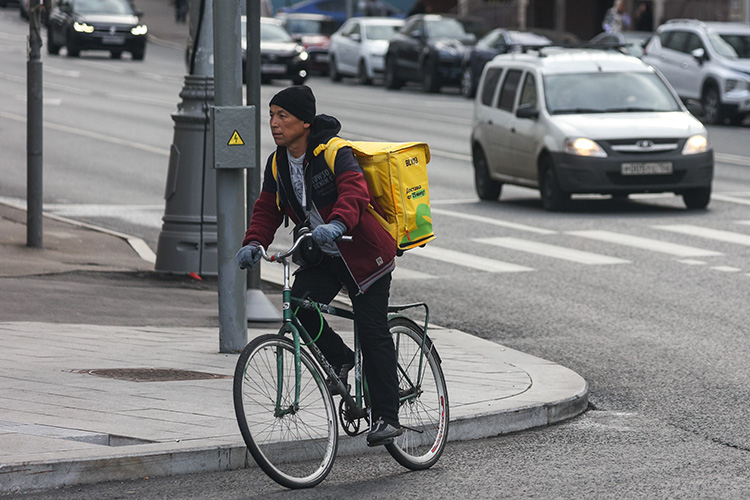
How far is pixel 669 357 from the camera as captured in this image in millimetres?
9125

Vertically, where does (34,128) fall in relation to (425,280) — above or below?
above

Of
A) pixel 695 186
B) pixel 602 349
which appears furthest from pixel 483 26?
pixel 602 349

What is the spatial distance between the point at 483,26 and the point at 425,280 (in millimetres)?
27502

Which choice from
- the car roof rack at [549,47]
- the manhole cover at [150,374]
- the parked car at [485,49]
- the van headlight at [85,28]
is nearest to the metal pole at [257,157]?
the manhole cover at [150,374]

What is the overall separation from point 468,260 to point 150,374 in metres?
5.99

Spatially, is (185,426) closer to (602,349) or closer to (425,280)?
(602,349)

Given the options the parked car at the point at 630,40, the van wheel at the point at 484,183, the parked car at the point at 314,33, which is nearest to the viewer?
the van wheel at the point at 484,183

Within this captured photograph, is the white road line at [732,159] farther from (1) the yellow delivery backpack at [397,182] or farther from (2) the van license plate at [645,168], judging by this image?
(1) the yellow delivery backpack at [397,182]

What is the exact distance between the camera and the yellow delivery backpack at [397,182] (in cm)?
611

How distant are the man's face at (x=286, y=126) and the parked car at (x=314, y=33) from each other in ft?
131

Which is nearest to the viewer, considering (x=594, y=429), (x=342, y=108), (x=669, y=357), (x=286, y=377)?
(x=286, y=377)

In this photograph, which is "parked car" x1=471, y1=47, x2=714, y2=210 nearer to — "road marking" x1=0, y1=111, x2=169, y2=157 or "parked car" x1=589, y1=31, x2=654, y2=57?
"road marking" x1=0, y1=111, x2=169, y2=157

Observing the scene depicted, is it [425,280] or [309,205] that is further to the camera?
[425,280]

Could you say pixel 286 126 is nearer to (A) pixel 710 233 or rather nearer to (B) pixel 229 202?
(B) pixel 229 202
